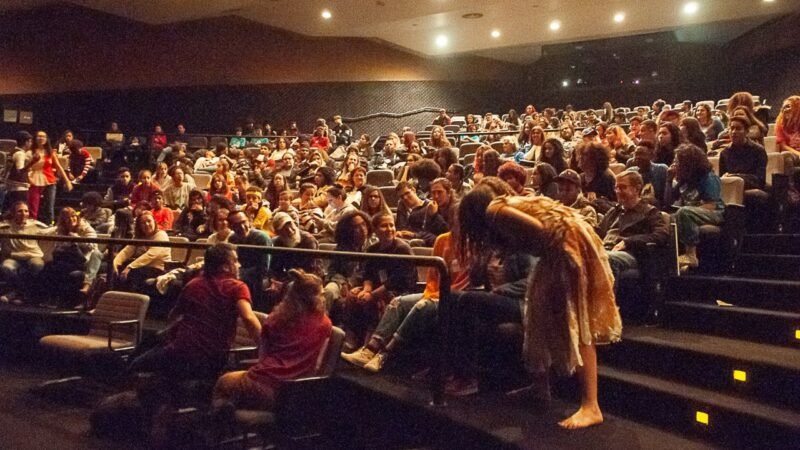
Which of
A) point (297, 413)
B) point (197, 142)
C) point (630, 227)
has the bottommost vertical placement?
point (297, 413)

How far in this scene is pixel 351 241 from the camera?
4562mm

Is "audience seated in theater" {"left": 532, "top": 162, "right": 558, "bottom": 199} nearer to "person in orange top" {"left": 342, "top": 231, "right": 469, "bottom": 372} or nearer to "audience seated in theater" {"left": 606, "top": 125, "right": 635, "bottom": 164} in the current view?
"person in orange top" {"left": 342, "top": 231, "right": 469, "bottom": 372}

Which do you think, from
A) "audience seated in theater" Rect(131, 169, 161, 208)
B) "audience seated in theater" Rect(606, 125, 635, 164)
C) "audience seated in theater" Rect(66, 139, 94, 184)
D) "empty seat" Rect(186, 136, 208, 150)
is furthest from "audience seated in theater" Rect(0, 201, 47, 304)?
"empty seat" Rect(186, 136, 208, 150)

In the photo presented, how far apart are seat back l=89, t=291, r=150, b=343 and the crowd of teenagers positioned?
1.33 ft

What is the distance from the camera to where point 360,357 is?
3.84 metres

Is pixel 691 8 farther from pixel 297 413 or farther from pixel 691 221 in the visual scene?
pixel 297 413

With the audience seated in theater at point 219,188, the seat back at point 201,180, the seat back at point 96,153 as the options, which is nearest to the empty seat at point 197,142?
the seat back at point 96,153

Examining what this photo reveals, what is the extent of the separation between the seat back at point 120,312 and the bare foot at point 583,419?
2.97 m

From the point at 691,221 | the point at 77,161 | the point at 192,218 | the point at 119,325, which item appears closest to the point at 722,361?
the point at 691,221

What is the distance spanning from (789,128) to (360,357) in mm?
4239

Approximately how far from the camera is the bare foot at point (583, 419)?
9.44ft

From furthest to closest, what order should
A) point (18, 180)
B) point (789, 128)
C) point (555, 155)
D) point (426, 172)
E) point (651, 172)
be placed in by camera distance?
point (18, 180)
point (426, 172)
point (789, 128)
point (555, 155)
point (651, 172)

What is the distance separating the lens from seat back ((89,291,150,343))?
4.67m

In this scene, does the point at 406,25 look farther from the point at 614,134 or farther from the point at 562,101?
→ the point at 614,134
